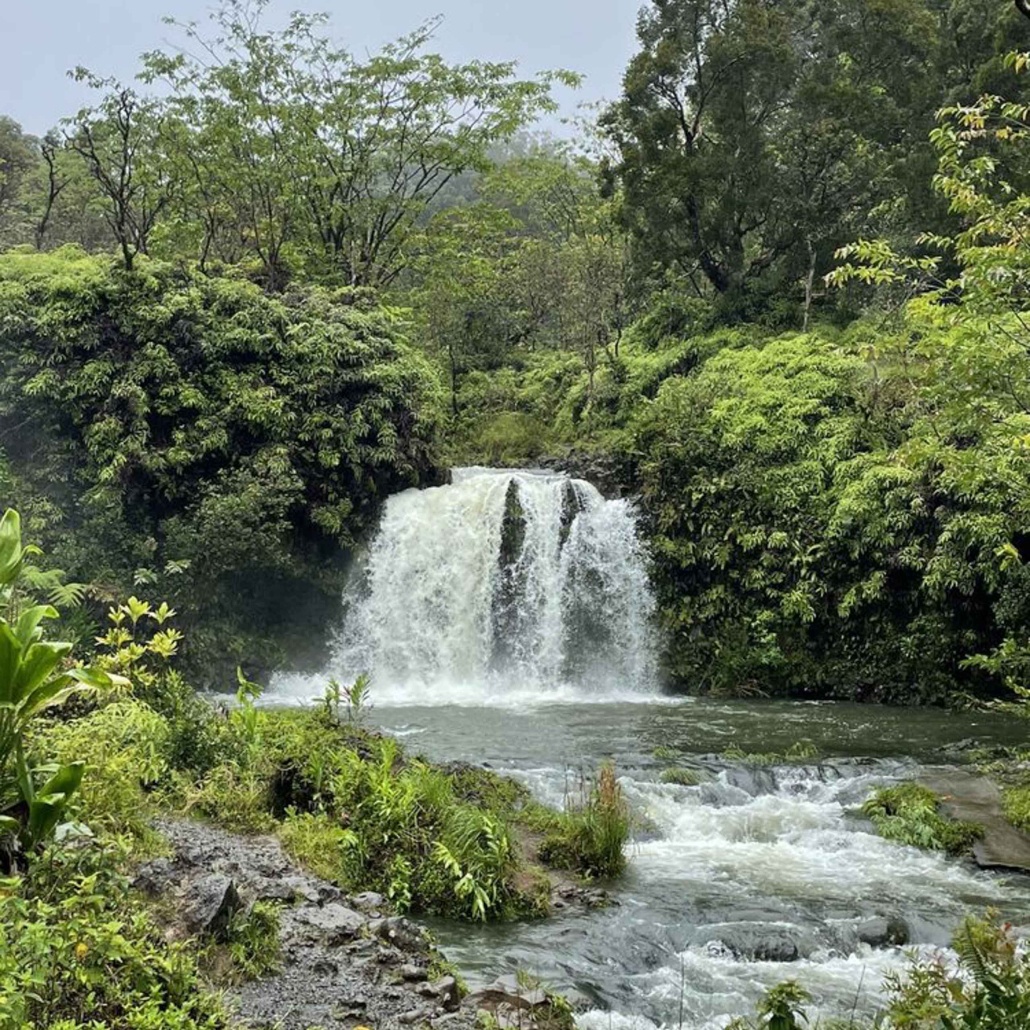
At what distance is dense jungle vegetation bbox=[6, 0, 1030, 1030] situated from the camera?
226 inches

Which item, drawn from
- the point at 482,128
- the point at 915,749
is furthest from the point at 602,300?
the point at 915,749

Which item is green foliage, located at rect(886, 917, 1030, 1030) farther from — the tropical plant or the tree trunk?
the tree trunk

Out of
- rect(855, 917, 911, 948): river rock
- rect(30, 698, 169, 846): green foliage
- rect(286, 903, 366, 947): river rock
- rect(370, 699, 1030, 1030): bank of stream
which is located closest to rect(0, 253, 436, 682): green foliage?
rect(370, 699, 1030, 1030): bank of stream

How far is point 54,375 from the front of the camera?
1580 cm

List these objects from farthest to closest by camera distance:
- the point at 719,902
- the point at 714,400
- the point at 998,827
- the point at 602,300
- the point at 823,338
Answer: the point at 602,300 → the point at 823,338 → the point at 714,400 → the point at 998,827 → the point at 719,902

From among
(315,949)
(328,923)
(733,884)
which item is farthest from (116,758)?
(733,884)

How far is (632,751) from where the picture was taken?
35.1 ft

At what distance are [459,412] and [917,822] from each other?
19889mm

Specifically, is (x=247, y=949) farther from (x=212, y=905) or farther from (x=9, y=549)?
(x=9, y=549)

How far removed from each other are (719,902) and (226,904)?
12.7 ft

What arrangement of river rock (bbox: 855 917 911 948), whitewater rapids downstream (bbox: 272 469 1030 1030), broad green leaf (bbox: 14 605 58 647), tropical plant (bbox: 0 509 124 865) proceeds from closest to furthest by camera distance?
tropical plant (bbox: 0 509 124 865)
broad green leaf (bbox: 14 605 58 647)
whitewater rapids downstream (bbox: 272 469 1030 1030)
river rock (bbox: 855 917 911 948)

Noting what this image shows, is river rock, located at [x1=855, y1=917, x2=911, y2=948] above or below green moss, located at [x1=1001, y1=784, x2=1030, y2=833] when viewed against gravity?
below

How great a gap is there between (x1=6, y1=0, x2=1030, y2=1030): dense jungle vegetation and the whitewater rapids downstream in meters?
0.66

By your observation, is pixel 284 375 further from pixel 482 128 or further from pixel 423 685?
pixel 482 128
